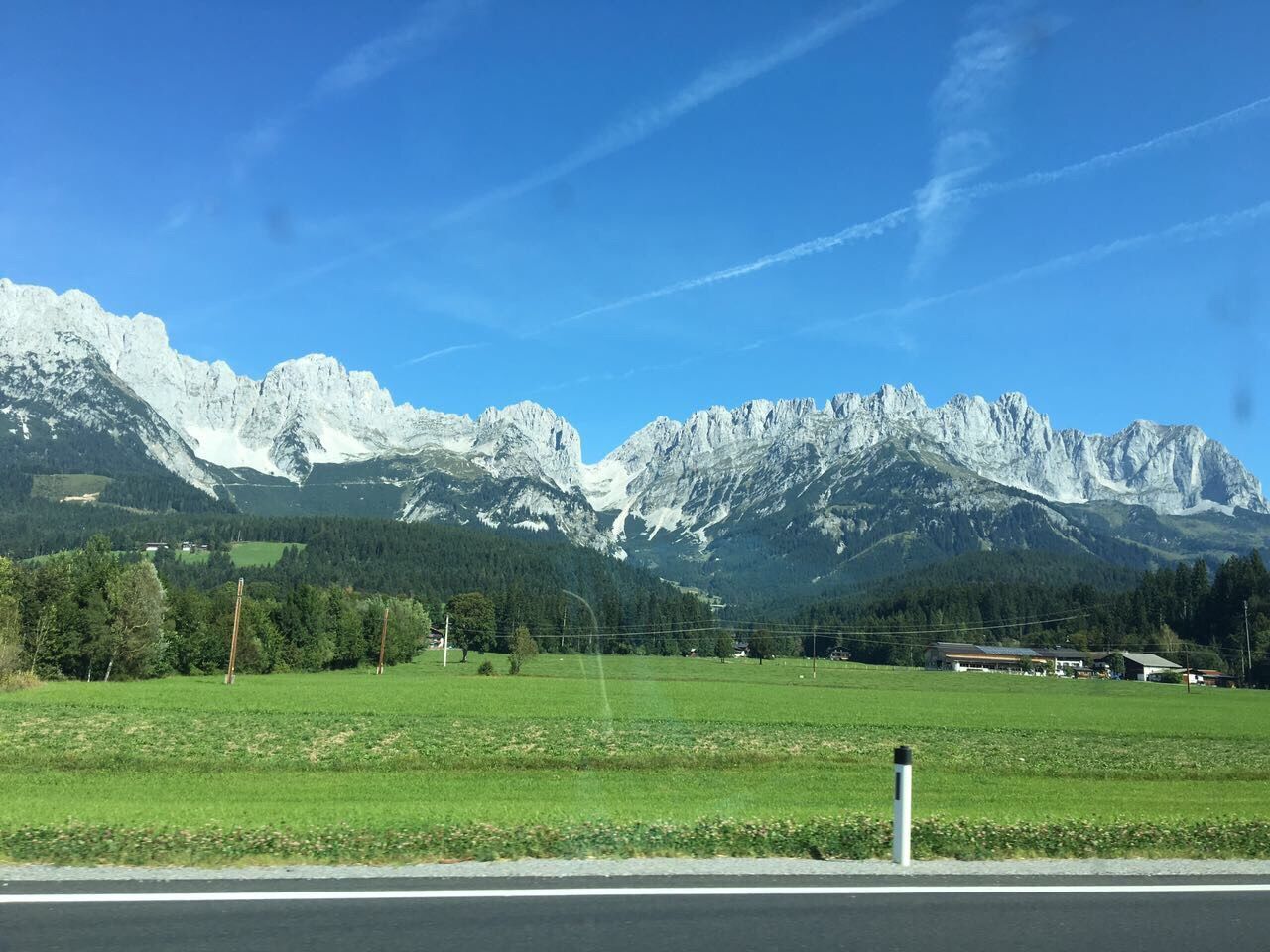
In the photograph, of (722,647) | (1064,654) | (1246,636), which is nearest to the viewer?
(722,647)

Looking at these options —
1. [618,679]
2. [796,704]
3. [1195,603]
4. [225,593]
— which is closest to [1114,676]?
[1195,603]

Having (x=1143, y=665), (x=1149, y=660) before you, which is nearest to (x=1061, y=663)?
(x=1149, y=660)

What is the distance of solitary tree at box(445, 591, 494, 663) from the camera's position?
156875 millimetres

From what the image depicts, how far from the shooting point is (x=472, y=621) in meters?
157

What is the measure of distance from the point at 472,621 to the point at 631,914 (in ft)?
501

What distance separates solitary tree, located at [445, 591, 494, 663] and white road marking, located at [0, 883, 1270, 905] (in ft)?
486

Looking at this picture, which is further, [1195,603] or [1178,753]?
[1195,603]

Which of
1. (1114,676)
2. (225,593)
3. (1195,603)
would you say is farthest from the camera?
(1195,603)

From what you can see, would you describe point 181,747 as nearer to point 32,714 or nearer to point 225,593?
point 32,714

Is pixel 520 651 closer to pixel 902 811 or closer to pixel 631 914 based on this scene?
pixel 902 811

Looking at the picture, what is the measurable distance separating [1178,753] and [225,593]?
103997mm

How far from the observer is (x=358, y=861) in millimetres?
10172

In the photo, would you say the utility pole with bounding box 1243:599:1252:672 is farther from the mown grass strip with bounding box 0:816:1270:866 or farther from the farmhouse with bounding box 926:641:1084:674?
the mown grass strip with bounding box 0:816:1270:866

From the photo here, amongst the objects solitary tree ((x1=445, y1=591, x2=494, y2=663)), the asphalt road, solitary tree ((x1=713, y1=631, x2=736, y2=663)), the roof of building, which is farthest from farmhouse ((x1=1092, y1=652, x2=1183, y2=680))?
the asphalt road
